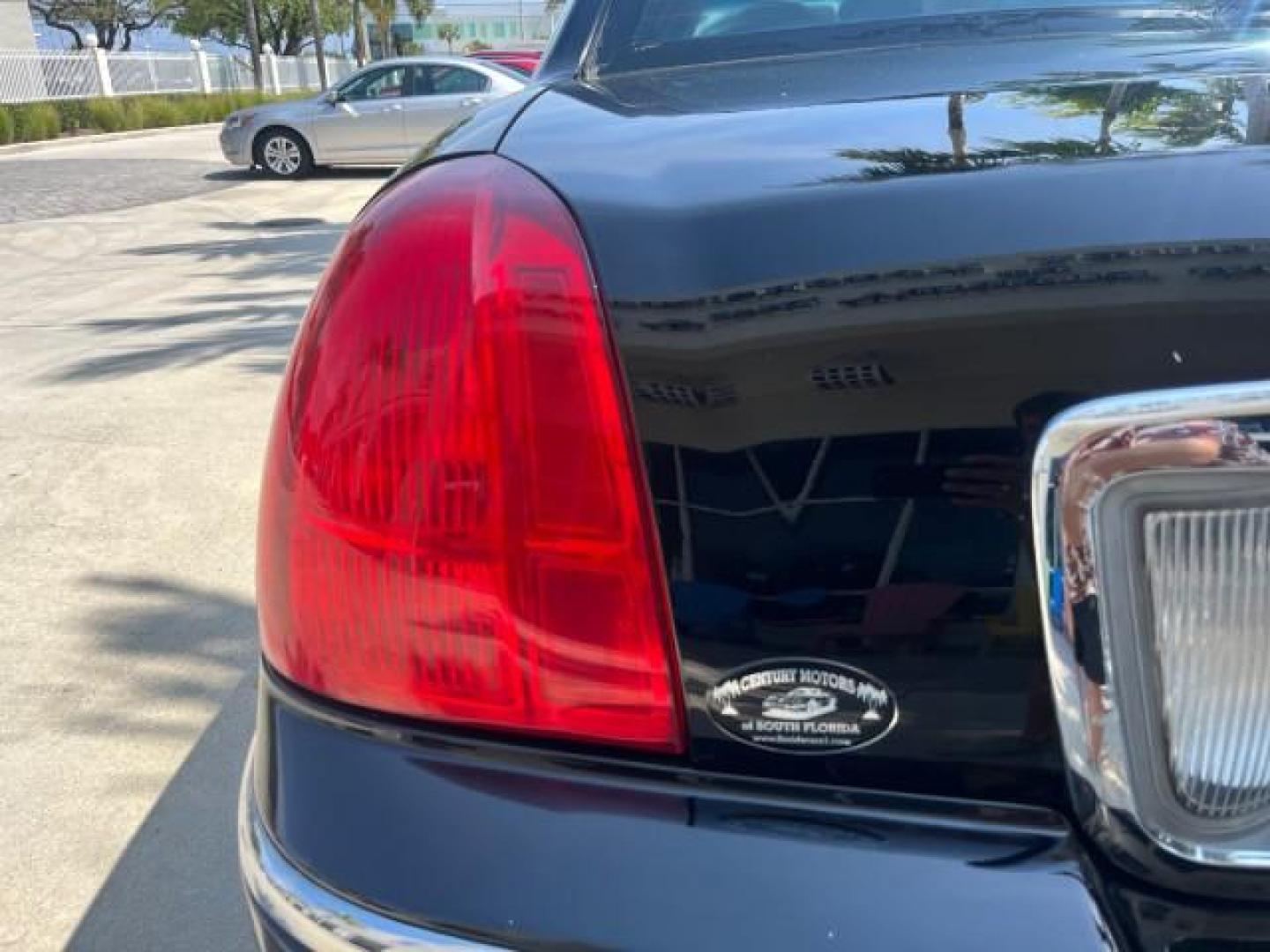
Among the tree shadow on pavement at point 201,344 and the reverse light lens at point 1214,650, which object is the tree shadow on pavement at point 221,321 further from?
the reverse light lens at point 1214,650

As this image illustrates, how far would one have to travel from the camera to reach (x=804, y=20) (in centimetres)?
214

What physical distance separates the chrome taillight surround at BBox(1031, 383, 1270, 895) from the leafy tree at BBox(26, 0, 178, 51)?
54020 millimetres

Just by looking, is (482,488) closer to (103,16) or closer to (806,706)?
(806,706)

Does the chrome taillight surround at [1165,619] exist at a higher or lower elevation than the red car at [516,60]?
lower

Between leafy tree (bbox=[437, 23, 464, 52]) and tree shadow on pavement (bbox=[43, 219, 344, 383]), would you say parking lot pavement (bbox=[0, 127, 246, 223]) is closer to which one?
tree shadow on pavement (bbox=[43, 219, 344, 383])

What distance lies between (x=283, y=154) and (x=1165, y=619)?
1637 centimetres

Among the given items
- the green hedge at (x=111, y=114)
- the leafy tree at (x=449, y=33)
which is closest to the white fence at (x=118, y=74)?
the green hedge at (x=111, y=114)

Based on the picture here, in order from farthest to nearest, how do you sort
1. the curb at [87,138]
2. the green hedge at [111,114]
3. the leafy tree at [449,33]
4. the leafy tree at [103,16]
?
the leafy tree at [449,33], the leafy tree at [103,16], the green hedge at [111,114], the curb at [87,138]

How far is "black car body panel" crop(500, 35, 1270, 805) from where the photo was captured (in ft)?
3.00

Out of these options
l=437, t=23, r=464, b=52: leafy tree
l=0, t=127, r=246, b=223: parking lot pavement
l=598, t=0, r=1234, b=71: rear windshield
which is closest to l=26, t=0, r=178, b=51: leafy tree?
l=437, t=23, r=464, b=52: leafy tree

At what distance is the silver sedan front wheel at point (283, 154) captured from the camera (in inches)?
614

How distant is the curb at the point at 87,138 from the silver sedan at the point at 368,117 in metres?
7.96

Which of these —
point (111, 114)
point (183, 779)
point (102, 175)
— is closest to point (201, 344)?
point (183, 779)

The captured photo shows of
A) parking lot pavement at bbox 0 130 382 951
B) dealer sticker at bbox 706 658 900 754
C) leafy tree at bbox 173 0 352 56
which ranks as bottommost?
parking lot pavement at bbox 0 130 382 951
